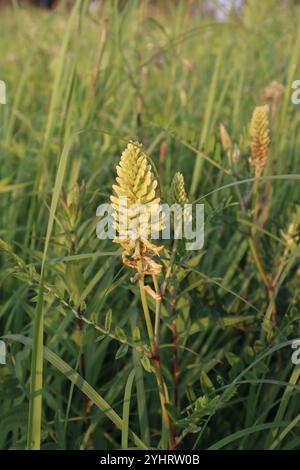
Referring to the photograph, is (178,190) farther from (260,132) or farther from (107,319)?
(260,132)

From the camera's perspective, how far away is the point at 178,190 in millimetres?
763

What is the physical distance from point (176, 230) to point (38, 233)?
60 cm

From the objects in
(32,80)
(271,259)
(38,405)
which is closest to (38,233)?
(271,259)

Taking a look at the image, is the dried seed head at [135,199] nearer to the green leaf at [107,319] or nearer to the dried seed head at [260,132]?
the green leaf at [107,319]

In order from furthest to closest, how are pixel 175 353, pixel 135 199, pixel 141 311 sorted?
1. pixel 141 311
2. pixel 175 353
3. pixel 135 199

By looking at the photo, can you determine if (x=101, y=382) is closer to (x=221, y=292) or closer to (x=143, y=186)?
(x=221, y=292)

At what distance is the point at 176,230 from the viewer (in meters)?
0.77

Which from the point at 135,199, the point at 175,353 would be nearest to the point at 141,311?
the point at 175,353

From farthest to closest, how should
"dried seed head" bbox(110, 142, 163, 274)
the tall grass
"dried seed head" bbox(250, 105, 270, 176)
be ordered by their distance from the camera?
"dried seed head" bbox(250, 105, 270, 176) → the tall grass → "dried seed head" bbox(110, 142, 163, 274)

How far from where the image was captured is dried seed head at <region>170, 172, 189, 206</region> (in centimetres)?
76

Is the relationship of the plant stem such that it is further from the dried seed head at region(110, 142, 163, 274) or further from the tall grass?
the dried seed head at region(110, 142, 163, 274)

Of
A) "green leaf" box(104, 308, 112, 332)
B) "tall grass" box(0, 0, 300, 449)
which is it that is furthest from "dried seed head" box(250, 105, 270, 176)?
"green leaf" box(104, 308, 112, 332)
